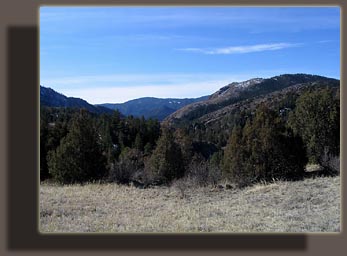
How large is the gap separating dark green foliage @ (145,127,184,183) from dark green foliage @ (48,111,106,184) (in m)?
1.82

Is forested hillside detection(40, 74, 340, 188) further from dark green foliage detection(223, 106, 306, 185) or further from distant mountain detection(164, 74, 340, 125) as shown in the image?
distant mountain detection(164, 74, 340, 125)

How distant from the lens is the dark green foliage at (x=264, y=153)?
40.2 feet

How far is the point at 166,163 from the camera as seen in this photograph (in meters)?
14.9

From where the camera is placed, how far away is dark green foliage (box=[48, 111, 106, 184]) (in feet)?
44.3

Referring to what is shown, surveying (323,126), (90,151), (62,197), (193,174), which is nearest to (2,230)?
(62,197)

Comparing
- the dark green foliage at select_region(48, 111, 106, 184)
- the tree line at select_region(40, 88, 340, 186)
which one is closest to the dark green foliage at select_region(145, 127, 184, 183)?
the tree line at select_region(40, 88, 340, 186)

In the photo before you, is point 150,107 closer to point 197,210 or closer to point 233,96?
point 233,96

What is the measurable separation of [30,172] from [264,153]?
9112 millimetres

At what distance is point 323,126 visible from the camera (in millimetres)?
12977

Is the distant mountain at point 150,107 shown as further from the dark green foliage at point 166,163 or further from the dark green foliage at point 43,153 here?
the dark green foliage at point 166,163

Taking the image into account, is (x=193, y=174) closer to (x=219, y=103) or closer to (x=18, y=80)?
(x=18, y=80)

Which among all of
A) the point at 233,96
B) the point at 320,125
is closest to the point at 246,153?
the point at 320,125

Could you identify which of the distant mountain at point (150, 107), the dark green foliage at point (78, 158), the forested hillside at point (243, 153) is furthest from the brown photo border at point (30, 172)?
the distant mountain at point (150, 107)

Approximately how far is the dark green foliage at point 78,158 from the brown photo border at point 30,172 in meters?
9.41
